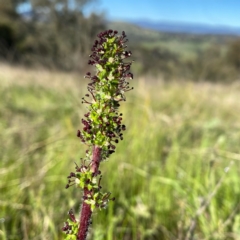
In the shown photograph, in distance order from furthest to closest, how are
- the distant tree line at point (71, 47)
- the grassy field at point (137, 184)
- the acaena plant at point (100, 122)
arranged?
1. the distant tree line at point (71, 47)
2. the grassy field at point (137, 184)
3. the acaena plant at point (100, 122)

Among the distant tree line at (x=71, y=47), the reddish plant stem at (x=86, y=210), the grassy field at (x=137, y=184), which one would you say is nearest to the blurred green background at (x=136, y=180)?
the grassy field at (x=137, y=184)

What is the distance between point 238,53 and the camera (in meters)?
34.3

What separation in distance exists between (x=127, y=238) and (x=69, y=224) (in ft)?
6.41

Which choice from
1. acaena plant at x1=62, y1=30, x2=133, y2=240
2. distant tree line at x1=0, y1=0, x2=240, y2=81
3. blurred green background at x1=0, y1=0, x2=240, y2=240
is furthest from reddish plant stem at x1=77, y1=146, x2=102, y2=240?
distant tree line at x1=0, y1=0, x2=240, y2=81

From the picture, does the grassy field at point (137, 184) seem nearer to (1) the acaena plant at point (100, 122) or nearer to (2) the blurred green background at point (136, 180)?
(2) the blurred green background at point (136, 180)

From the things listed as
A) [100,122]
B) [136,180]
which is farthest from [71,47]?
[100,122]

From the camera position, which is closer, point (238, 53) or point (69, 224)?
→ point (69, 224)

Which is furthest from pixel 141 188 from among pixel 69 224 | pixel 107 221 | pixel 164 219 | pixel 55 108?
pixel 55 108

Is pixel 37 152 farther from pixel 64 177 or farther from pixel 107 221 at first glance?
pixel 107 221

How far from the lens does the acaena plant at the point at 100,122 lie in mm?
883

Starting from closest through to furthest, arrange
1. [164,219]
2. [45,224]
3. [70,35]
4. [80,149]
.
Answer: [45,224] < [164,219] < [80,149] < [70,35]

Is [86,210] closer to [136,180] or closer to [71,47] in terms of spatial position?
[136,180]

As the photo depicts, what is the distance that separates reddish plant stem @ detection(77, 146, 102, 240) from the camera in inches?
35.1

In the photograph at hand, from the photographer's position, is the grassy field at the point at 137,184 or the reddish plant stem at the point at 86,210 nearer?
the reddish plant stem at the point at 86,210
